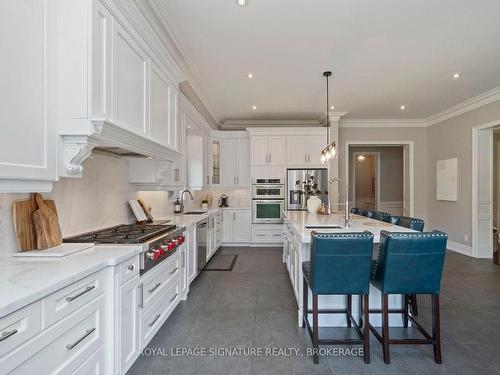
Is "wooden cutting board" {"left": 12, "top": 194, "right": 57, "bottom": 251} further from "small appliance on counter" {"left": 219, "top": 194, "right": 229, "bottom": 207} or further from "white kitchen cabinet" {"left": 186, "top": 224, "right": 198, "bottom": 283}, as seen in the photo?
"small appliance on counter" {"left": 219, "top": 194, "right": 229, "bottom": 207}

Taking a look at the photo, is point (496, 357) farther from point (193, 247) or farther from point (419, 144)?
point (419, 144)

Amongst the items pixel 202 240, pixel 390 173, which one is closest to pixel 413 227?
pixel 202 240

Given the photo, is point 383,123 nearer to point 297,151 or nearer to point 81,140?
point 297,151

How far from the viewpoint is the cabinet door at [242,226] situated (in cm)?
623

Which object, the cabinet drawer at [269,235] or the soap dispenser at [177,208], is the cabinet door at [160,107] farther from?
the cabinet drawer at [269,235]

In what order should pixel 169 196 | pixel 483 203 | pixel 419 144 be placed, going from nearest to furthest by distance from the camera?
1. pixel 169 196
2. pixel 483 203
3. pixel 419 144

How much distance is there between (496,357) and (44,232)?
3369 mm

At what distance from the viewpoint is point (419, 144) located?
6641 millimetres

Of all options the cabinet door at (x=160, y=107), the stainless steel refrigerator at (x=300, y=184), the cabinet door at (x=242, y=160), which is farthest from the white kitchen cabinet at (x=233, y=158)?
the cabinet door at (x=160, y=107)

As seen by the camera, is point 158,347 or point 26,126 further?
point 158,347

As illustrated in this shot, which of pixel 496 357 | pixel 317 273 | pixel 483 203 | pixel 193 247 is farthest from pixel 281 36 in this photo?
pixel 483 203

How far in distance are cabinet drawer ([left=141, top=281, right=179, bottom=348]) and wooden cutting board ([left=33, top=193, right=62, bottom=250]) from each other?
0.82m

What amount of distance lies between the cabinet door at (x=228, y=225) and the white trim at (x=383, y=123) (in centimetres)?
326

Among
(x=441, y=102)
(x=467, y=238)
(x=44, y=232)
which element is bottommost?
(x=467, y=238)
